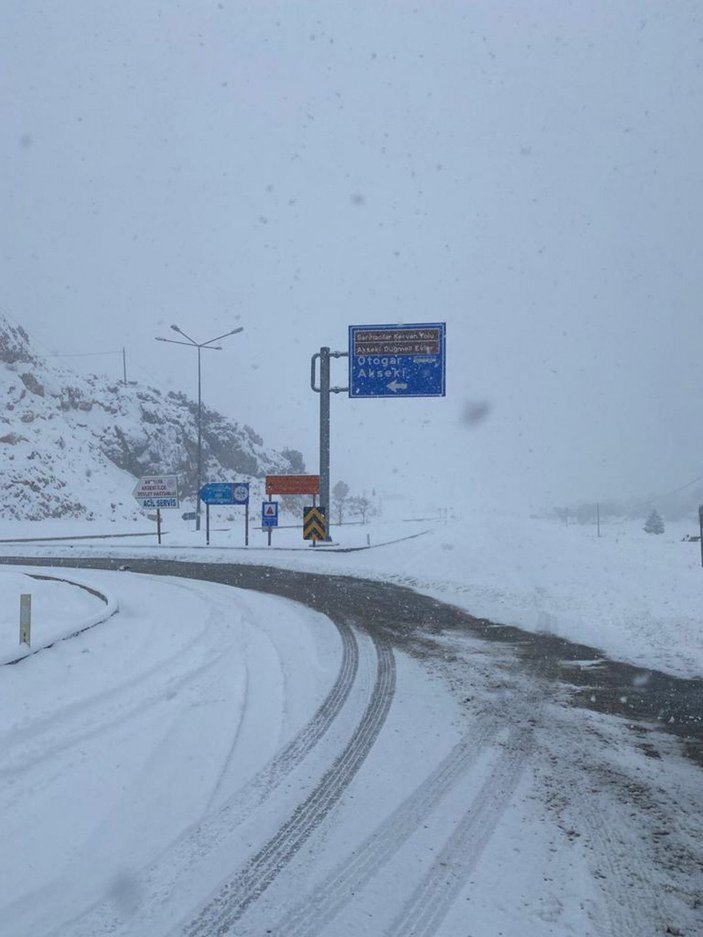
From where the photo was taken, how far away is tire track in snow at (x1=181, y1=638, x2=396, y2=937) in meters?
2.89

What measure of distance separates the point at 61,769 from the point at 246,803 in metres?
1.39

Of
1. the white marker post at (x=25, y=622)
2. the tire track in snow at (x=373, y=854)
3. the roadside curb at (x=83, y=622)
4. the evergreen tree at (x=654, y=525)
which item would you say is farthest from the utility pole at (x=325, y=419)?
the evergreen tree at (x=654, y=525)

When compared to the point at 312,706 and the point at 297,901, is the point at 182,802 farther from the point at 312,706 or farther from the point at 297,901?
the point at 312,706

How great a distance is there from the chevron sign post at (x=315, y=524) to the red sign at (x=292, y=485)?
11.1ft

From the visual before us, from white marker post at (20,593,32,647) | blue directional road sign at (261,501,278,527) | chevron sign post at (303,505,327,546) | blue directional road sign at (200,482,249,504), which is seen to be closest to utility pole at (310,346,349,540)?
chevron sign post at (303,505,327,546)

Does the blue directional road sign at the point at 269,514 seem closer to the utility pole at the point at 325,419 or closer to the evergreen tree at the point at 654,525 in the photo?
the utility pole at the point at 325,419

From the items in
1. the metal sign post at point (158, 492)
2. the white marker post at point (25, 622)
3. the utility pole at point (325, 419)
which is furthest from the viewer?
the metal sign post at point (158, 492)

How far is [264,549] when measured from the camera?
946 inches

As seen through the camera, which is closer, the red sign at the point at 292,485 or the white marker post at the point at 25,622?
the white marker post at the point at 25,622

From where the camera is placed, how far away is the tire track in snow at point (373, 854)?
113 inches

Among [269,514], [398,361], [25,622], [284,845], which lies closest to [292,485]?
[269,514]

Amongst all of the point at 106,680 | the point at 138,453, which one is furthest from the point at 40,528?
the point at 106,680

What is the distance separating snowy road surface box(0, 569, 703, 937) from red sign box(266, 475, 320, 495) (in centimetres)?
2094

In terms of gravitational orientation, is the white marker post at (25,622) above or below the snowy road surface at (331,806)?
above
